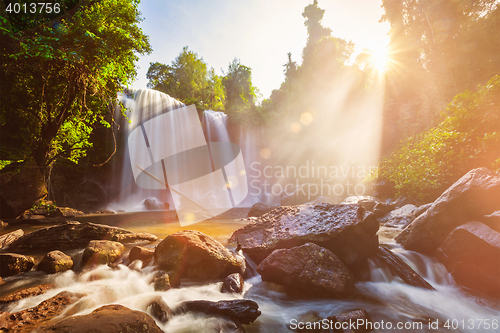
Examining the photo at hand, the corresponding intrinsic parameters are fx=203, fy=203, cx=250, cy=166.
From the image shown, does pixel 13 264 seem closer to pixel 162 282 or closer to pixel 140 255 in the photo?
pixel 140 255

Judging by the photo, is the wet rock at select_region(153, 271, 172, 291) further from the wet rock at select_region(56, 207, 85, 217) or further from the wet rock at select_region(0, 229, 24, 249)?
the wet rock at select_region(56, 207, 85, 217)

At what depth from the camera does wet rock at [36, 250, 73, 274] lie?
13.6ft

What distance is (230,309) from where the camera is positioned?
3104mm

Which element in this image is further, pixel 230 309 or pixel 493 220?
pixel 493 220

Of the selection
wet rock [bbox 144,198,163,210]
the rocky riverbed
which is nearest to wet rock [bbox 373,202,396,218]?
the rocky riverbed

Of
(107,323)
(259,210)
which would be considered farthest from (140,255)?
(259,210)

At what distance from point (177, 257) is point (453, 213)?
661cm

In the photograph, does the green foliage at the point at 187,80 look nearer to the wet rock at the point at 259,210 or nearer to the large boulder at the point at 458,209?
the wet rock at the point at 259,210

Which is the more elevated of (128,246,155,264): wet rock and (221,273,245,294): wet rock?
(128,246,155,264): wet rock

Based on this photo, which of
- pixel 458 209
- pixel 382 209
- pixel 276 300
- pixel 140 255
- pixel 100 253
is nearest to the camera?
pixel 276 300

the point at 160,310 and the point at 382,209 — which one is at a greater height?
the point at 160,310

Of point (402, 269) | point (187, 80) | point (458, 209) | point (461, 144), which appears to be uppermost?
point (187, 80)

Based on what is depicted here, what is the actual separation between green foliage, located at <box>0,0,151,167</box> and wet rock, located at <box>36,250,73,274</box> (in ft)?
21.6

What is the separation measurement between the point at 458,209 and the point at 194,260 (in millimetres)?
6350
